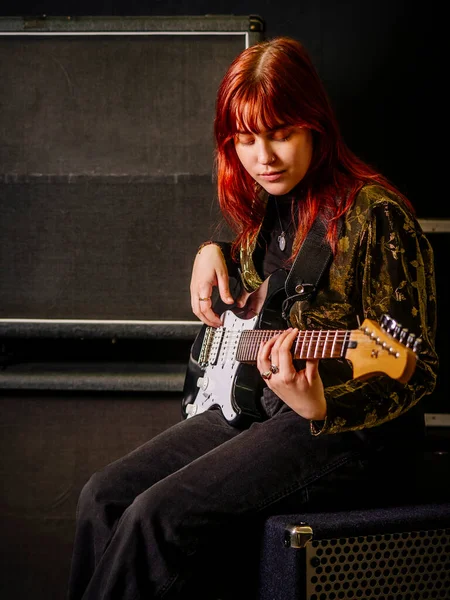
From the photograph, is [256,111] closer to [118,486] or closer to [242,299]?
[242,299]

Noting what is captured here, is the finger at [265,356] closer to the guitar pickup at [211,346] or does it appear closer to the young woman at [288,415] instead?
the young woman at [288,415]

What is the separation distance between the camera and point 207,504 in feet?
3.53

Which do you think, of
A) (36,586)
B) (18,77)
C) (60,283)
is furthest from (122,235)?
(36,586)

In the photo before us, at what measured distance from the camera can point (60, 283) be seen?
169cm

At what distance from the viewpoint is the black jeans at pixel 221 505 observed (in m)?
1.07

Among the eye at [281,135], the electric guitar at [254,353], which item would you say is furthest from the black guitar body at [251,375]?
the eye at [281,135]

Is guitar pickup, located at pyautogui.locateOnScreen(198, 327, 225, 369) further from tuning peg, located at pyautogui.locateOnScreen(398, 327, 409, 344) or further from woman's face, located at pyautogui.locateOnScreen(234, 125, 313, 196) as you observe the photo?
tuning peg, located at pyautogui.locateOnScreen(398, 327, 409, 344)

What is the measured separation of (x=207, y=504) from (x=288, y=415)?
0.20 m

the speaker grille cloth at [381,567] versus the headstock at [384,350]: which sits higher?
the headstock at [384,350]

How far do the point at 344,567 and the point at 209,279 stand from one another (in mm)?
607

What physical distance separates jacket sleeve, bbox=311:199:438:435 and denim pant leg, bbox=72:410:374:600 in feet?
0.27

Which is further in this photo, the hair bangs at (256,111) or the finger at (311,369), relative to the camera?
the hair bangs at (256,111)

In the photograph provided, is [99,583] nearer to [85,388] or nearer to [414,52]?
[85,388]

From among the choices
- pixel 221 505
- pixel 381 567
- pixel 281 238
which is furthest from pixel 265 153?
pixel 381 567
